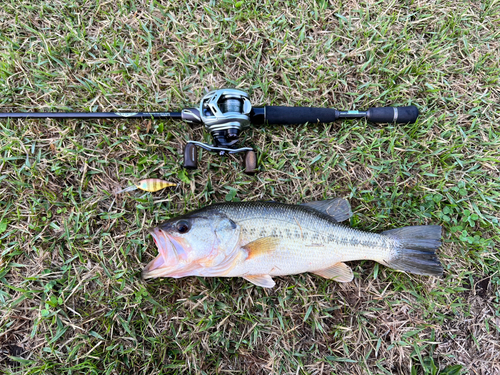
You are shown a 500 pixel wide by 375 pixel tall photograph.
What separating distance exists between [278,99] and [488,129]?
2385mm

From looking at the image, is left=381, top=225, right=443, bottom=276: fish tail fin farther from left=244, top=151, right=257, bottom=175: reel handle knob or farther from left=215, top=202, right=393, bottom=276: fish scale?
left=244, top=151, right=257, bottom=175: reel handle knob

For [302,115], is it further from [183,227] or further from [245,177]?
[183,227]

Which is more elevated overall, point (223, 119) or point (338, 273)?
point (223, 119)

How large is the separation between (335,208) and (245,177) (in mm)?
970

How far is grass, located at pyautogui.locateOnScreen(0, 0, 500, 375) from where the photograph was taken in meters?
2.71

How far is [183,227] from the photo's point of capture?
2396mm

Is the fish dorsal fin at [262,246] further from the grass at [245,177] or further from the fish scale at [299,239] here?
the grass at [245,177]

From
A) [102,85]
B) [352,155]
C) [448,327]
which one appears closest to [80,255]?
[102,85]

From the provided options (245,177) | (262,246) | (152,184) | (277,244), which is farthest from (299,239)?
(152,184)

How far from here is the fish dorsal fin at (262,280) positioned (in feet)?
8.48

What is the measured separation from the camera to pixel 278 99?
10.2ft

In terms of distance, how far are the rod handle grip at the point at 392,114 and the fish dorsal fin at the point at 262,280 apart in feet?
6.47

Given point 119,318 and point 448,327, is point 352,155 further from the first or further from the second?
point 119,318

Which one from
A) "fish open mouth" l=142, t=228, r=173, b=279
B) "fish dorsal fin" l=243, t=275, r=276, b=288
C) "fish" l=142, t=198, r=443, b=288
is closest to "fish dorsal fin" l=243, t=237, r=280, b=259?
"fish" l=142, t=198, r=443, b=288
